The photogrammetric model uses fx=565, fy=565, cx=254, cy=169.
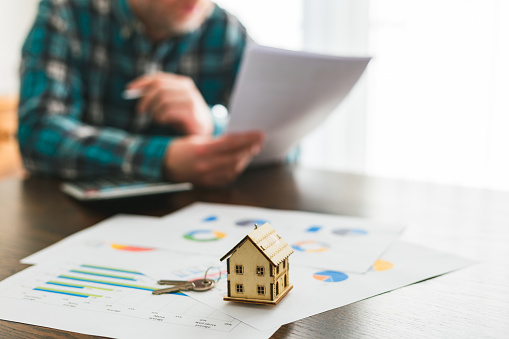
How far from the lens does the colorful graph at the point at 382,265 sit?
585 mm

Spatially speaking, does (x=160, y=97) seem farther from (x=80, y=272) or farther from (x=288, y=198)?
(x=80, y=272)

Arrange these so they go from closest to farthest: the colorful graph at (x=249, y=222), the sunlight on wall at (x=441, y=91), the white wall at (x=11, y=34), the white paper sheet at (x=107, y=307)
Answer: the white paper sheet at (x=107, y=307)
the colorful graph at (x=249, y=222)
the sunlight on wall at (x=441, y=91)
the white wall at (x=11, y=34)

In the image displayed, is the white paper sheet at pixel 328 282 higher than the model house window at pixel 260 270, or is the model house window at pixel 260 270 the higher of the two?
the model house window at pixel 260 270

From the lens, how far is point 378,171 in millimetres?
2506

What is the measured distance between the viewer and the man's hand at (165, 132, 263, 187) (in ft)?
3.28

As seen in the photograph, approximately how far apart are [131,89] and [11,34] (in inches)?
105

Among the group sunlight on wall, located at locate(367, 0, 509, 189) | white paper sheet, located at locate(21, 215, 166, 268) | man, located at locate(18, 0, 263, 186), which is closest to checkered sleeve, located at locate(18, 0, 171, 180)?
man, located at locate(18, 0, 263, 186)

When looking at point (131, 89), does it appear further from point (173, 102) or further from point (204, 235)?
point (204, 235)

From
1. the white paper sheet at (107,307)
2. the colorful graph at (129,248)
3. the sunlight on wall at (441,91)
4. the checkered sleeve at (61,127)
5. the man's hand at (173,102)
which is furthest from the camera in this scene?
the sunlight on wall at (441,91)

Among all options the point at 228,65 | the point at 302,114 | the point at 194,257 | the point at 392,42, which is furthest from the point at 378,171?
the point at 194,257

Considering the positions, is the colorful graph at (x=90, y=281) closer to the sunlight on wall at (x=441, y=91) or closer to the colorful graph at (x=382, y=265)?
the colorful graph at (x=382, y=265)

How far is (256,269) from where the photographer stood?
1.55 ft

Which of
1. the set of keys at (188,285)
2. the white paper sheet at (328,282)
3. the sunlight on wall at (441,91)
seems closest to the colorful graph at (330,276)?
the white paper sheet at (328,282)

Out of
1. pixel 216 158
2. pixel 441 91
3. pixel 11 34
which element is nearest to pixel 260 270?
pixel 216 158
